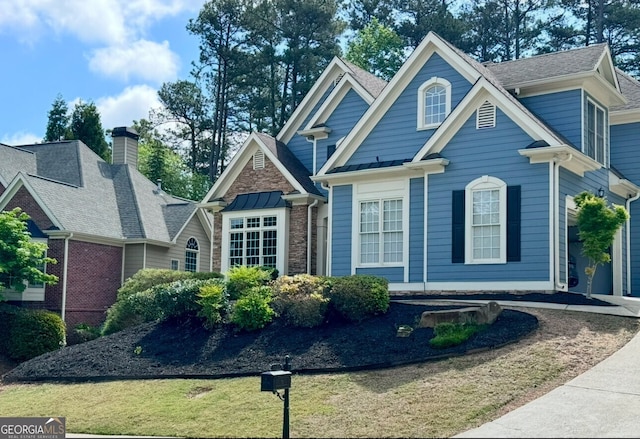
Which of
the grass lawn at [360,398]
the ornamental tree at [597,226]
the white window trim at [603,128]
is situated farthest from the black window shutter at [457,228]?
the grass lawn at [360,398]

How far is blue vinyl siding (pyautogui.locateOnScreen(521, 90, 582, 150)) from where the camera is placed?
805 inches

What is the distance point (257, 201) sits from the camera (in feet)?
81.8

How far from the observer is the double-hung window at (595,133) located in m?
20.9

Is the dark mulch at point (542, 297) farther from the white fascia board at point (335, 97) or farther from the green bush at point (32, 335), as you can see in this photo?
the green bush at point (32, 335)

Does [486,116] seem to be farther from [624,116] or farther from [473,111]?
[624,116]

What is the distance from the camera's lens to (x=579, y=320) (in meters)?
15.6

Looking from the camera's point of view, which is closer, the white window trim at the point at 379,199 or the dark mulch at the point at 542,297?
the dark mulch at the point at 542,297

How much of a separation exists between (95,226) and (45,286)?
287 centimetres

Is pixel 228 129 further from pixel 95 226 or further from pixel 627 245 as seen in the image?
pixel 627 245

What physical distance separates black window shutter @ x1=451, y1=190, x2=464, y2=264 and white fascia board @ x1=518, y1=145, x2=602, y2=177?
1966mm

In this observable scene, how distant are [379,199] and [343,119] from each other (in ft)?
16.9

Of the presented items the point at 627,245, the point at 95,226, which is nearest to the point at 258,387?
the point at 627,245

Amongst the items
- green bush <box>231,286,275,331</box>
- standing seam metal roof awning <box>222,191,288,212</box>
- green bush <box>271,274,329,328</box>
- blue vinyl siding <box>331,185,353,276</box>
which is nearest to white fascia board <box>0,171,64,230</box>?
standing seam metal roof awning <box>222,191,288,212</box>

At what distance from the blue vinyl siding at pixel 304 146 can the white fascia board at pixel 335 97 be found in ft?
3.68
